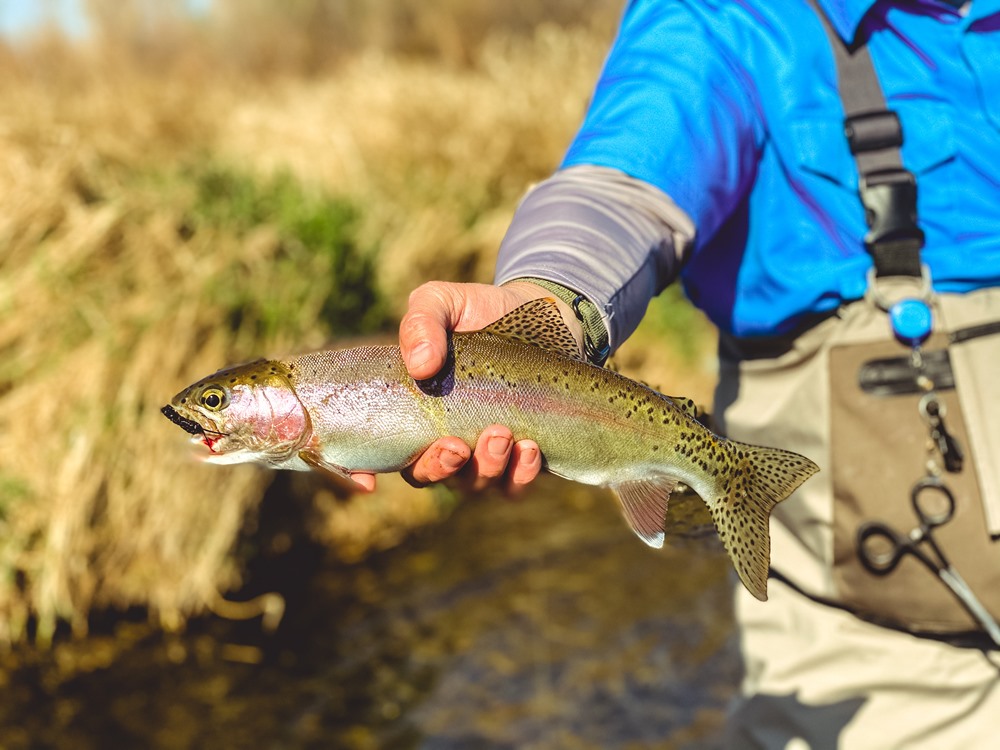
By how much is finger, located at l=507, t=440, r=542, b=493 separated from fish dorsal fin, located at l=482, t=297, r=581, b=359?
0.19 m

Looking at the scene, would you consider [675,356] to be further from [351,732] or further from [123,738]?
[123,738]

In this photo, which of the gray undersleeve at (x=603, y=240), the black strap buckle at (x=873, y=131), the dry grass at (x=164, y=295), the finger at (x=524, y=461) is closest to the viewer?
the finger at (x=524, y=461)

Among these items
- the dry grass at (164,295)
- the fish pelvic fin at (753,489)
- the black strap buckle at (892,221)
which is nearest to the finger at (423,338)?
the fish pelvic fin at (753,489)

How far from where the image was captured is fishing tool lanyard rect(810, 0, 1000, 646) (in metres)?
2.53

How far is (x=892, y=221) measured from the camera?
251 cm

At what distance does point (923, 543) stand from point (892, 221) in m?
0.82

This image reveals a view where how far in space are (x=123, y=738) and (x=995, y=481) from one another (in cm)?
473

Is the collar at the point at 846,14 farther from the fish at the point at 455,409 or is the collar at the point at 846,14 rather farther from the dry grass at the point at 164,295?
the dry grass at the point at 164,295

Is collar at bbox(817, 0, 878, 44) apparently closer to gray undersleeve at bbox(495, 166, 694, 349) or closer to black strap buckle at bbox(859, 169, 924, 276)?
black strap buckle at bbox(859, 169, 924, 276)

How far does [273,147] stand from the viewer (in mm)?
12477

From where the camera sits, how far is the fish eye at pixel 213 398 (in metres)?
1.94

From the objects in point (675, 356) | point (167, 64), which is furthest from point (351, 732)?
point (167, 64)

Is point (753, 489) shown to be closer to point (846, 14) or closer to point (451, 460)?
point (451, 460)

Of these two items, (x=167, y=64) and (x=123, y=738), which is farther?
(x=167, y=64)
